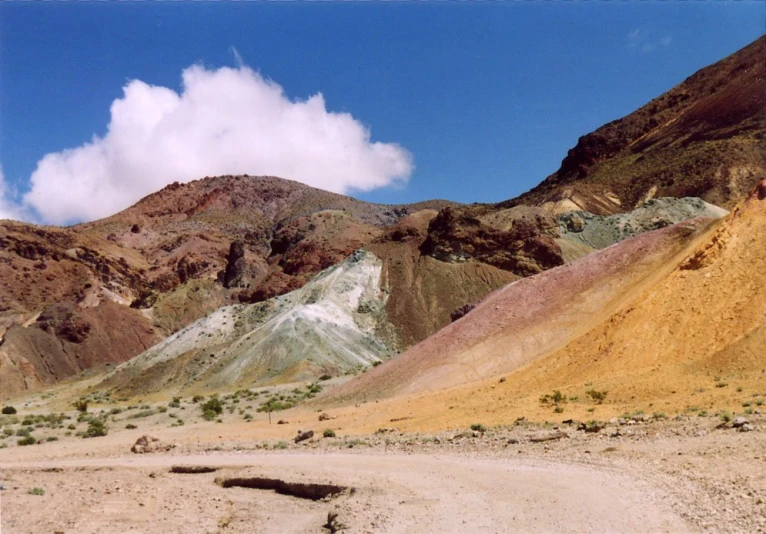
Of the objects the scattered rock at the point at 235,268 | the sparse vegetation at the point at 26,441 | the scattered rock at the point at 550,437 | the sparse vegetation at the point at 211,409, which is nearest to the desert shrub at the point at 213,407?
the sparse vegetation at the point at 211,409

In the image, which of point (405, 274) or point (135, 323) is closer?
point (405, 274)

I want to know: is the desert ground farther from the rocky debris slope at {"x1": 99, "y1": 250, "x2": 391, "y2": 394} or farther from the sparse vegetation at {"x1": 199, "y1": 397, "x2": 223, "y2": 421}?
the rocky debris slope at {"x1": 99, "y1": 250, "x2": 391, "y2": 394}

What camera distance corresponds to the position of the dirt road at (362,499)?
938cm

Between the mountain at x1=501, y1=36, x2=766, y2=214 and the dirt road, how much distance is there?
249 ft

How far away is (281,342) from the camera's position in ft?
157

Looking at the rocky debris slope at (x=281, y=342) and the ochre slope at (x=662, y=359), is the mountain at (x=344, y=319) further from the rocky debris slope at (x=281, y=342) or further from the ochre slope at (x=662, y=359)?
the ochre slope at (x=662, y=359)

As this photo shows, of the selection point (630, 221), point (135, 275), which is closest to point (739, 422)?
point (630, 221)

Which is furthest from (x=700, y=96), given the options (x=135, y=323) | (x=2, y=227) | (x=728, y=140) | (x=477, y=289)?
(x=2, y=227)

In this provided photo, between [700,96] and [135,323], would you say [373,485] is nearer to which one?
[135,323]

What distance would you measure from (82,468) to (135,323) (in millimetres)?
71018

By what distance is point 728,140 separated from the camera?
93188 mm

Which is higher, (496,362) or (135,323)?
(135,323)

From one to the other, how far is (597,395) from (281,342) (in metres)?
31.0

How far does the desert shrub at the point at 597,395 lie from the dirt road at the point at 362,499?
659 cm
